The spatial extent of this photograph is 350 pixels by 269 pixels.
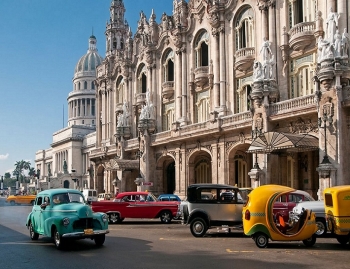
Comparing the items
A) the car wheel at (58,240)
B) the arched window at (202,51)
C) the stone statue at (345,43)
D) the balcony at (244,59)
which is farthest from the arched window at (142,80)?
the car wheel at (58,240)

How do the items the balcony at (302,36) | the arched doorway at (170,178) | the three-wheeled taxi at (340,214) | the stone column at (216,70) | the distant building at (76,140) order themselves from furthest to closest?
1. the distant building at (76,140)
2. the arched doorway at (170,178)
3. the stone column at (216,70)
4. the balcony at (302,36)
5. the three-wheeled taxi at (340,214)

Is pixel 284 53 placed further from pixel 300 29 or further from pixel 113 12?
pixel 113 12

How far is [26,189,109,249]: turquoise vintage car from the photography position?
14742mm

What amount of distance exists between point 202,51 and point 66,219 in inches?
1108

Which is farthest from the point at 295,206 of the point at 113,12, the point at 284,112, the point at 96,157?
the point at 113,12

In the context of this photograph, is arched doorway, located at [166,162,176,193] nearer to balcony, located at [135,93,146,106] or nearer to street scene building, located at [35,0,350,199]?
street scene building, located at [35,0,350,199]

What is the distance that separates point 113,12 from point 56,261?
54970 millimetres

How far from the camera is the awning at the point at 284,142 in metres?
25.8

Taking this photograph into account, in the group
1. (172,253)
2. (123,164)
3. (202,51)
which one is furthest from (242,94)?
(172,253)

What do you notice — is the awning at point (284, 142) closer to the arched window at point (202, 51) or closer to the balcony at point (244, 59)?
the balcony at point (244, 59)

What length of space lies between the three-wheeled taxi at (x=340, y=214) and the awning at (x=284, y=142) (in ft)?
34.6

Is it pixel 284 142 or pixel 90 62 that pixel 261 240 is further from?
pixel 90 62

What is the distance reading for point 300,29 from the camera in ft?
98.9

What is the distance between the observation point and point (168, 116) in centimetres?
4494
